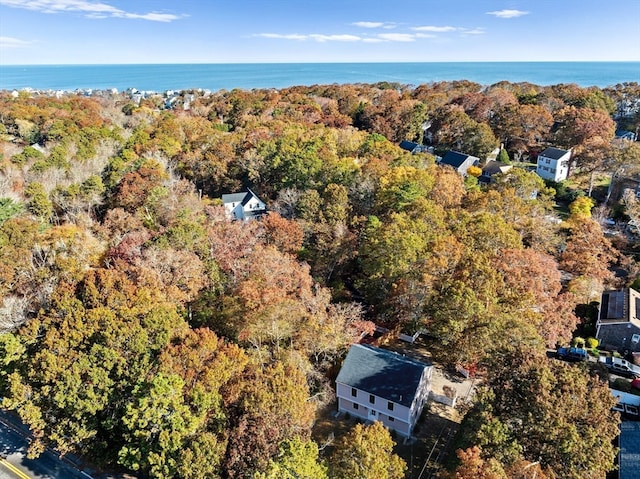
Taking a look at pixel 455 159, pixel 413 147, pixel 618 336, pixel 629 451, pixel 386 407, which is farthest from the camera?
pixel 413 147

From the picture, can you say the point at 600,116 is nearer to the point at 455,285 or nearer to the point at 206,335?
the point at 455,285

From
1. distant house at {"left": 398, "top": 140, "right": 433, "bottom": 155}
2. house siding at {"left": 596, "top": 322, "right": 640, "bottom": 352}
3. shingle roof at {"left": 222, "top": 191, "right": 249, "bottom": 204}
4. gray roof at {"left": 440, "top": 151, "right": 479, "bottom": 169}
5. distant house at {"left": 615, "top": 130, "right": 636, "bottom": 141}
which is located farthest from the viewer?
distant house at {"left": 398, "top": 140, "right": 433, "bottom": 155}


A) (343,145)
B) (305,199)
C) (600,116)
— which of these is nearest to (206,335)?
(305,199)

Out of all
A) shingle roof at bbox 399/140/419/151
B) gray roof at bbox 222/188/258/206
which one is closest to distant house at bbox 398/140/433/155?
shingle roof at bbox 399/140/419/151

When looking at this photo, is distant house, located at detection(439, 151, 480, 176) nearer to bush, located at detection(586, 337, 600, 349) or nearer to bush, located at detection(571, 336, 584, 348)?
bush, located at detection(571, 336, 584, 348)

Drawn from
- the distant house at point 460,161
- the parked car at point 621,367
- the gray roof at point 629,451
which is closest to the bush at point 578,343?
the parked car at point 621,367

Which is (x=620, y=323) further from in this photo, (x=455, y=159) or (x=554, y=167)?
(x=455, y=159)

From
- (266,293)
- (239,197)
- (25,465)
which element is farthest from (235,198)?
(25,465)
